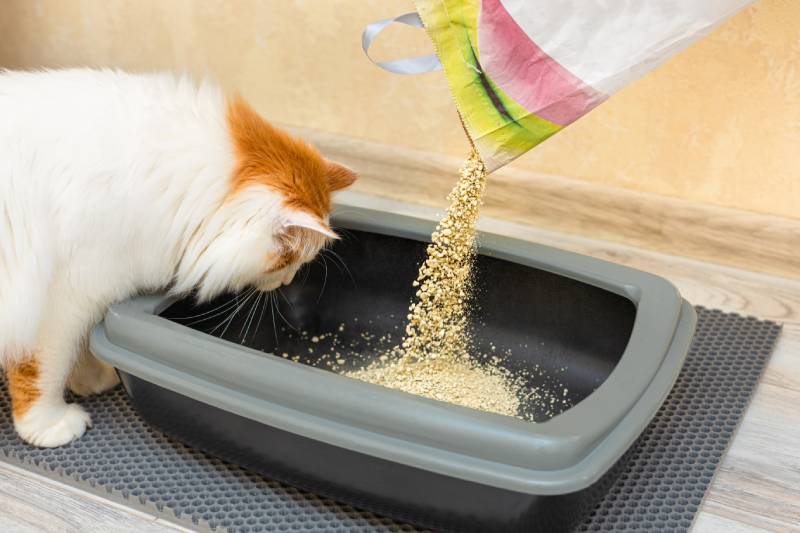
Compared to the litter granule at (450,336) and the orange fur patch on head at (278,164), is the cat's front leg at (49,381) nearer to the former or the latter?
the orange fur patch on head at (278,164)

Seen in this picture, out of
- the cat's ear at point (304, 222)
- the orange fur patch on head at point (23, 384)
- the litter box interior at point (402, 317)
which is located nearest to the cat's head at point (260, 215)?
the cat's ear at point (304, 222)

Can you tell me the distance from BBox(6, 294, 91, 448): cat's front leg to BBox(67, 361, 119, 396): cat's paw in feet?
0.24

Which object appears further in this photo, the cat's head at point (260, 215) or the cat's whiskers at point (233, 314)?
the cat's whiskers at point (233, 314)

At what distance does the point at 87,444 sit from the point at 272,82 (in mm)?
974

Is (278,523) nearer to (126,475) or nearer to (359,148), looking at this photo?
(126,475)

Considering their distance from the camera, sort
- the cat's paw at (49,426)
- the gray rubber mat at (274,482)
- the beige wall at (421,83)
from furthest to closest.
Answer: the beige wall at (421,83)
the cat's paw at (49,426)
the gray rubber mat at (274,482)

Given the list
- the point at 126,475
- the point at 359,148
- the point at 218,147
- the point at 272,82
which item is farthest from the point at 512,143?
the point at 272,82

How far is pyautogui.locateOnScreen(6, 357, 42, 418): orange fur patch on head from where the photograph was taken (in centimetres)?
119

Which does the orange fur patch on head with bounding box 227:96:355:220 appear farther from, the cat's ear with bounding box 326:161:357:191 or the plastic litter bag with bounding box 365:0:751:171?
the plastic litter bag with bounding box 365:0:751:171

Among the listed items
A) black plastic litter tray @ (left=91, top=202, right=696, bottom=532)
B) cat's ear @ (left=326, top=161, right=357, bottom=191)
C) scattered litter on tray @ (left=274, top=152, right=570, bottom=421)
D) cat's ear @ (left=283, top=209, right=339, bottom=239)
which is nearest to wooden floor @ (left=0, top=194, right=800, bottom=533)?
black plastic litter tray @ (left=91, top=202, right=696, bottom=532)

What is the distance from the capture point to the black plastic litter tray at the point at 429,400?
0.97 meters

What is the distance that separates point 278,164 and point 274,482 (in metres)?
0.40

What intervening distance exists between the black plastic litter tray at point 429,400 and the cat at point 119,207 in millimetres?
62

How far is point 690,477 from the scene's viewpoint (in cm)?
119
